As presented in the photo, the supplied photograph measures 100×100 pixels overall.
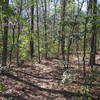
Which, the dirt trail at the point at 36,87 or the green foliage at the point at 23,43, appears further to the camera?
the green foliage at the point at 23,43

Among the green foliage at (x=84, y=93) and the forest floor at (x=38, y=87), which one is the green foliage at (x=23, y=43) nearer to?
the forest floor at (x=38, y=87)

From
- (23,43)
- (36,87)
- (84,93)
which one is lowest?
(36,87)

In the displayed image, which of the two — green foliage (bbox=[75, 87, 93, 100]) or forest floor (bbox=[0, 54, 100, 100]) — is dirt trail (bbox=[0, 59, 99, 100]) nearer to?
forest floor (bbox=[0, 54, 100, 100])

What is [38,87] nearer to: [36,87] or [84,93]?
[36,87]

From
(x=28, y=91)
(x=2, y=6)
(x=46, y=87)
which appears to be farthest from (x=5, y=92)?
(x=2, y=6)

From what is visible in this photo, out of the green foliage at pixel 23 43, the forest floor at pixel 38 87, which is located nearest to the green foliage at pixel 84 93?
the forest floor at pixel 38 87

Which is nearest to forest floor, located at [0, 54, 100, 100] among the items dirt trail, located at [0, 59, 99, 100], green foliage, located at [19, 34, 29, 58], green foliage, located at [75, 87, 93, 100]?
dirt trail, located at [0, 59, 99, 100]

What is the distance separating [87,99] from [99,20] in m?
3.53

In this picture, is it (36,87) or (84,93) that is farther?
(36,87)

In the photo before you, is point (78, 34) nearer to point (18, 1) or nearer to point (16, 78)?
point (16, 78)

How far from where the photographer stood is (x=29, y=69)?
11.1m

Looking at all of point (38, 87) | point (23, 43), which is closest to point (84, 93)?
point (38, 87)

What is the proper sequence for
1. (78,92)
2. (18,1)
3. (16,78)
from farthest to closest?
(18,1) → (16,78) → (78,92)

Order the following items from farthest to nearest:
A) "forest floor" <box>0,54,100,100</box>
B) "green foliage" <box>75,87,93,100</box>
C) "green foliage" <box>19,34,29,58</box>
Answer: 1. "green foliage" <box>19,34,29,58</box>
2. "forest floor" <box>0,54,100,100</box>
3. "green foliage" <box>75,87,93,100</box>
